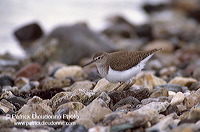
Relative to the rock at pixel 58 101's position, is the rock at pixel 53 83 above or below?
above

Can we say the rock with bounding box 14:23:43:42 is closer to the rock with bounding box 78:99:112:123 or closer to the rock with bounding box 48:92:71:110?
the rock with bounding box 48:92:71:110

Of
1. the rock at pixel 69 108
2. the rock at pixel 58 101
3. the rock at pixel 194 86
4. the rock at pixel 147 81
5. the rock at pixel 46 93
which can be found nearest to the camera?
the rock at pixel 69 108

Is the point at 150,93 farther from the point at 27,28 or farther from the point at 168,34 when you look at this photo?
the point at 168,34

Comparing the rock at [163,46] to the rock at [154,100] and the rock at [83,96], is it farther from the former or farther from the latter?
the rock at [83,96]

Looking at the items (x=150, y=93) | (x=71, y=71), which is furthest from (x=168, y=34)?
(x=150, y=93)

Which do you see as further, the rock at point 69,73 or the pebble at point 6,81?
the rock at point 69,73

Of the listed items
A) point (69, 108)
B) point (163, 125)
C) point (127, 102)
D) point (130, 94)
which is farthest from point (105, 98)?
point (163, 125)

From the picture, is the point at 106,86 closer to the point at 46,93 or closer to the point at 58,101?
the point at 46,93

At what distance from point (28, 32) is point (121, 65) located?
39.9ft

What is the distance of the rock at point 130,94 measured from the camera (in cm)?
707

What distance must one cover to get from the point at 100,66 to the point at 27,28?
1168 centimetres

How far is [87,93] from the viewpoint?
23.1 feet

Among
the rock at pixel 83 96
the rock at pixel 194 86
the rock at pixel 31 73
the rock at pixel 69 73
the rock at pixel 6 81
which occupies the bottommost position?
the rock at pixel 83 96

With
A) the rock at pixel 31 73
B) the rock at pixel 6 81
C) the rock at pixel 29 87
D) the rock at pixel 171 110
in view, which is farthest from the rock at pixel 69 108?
the rock at pixel 31 73
